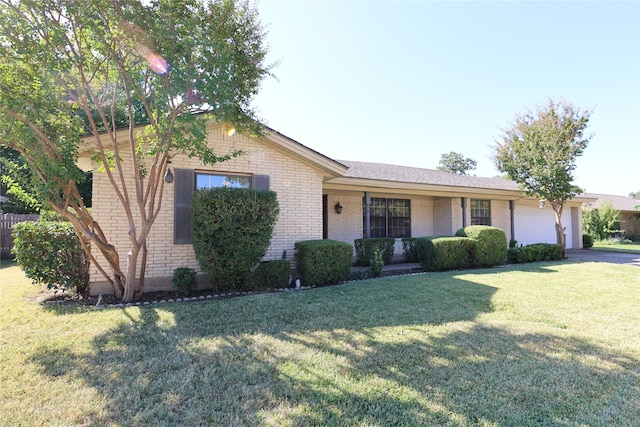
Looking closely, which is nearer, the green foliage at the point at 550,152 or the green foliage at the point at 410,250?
the green foliage at the point at 410,250

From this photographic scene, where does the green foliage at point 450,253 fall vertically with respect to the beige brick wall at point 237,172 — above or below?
below

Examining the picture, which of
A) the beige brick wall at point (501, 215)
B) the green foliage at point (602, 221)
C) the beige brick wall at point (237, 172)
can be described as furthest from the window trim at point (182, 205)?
the green foliage at point (602, 221)

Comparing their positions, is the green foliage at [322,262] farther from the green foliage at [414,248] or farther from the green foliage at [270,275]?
the green foliage at [414,248]

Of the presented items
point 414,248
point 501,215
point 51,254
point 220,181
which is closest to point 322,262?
point 220,181

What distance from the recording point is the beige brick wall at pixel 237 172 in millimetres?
6305

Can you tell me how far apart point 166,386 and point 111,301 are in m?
4.02

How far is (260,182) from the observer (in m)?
7.57

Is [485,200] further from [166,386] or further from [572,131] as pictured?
[166,386]

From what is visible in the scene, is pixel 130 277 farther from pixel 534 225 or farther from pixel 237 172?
pixel 534 225

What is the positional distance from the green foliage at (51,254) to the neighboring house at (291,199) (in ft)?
1.26

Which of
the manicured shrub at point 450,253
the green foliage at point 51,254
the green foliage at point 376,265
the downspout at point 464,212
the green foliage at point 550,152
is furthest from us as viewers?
the downspout at point 464,212

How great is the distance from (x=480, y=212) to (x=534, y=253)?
3.43m

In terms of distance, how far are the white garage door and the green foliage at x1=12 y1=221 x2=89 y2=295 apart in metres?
17.6

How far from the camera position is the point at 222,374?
2938 millimetres
